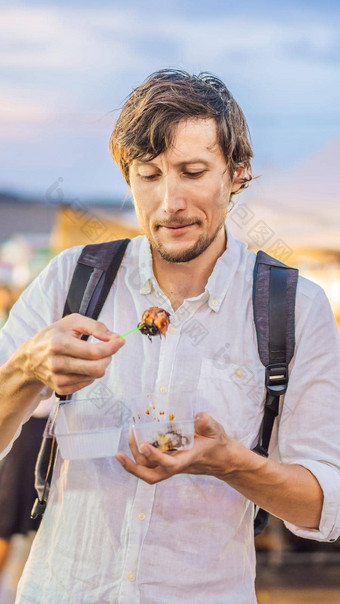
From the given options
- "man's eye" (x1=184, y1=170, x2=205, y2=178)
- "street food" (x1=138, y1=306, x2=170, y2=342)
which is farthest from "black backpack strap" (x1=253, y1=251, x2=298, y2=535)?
"man's eye" (x1=184, y1=170, x2=205, y2=178)

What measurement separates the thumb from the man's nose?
0.58 metres

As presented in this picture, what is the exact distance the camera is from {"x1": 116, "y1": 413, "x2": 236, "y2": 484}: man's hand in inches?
61.6

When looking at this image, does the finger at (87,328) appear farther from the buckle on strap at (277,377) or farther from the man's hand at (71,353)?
the buckle on strap at (277,377)

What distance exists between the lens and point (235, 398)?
6.26ft

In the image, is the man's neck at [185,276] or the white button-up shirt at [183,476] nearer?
the white button-up shirt at [183,476]

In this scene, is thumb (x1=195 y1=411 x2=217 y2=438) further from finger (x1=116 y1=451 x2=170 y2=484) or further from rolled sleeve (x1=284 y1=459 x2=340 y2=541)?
rolled sleeve (x1=284 y1=459 x2=340 y2=541)

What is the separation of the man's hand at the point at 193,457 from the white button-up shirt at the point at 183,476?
0.11m

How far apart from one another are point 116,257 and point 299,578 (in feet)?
14.3

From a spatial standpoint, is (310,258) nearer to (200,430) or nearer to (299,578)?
(299,578)

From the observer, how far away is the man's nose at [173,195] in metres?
1.90

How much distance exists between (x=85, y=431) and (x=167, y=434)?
0.25 meters

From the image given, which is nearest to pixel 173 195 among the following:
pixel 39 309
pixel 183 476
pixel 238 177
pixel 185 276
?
pixel 185 276

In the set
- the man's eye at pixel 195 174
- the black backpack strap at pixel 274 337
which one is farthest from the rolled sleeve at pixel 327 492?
the man's eye at pixel 195 174

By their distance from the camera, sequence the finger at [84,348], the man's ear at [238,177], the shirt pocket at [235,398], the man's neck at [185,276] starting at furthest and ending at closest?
the man's ear at [238,177], the man's neck at [185,276], the shirt pocket at [235,398], the finger at [84,348]
